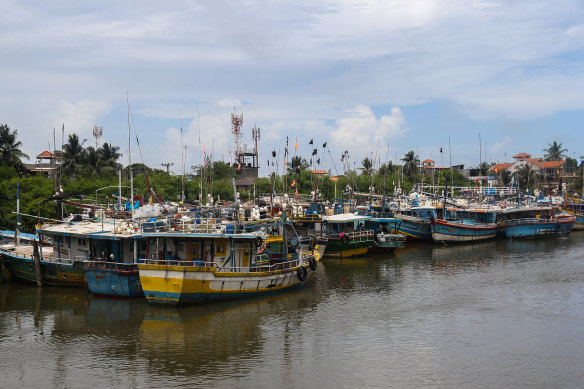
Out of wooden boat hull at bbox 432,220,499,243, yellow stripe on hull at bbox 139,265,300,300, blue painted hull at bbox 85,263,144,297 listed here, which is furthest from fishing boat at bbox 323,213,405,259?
blue painted hull at bbox 85,263,144,297

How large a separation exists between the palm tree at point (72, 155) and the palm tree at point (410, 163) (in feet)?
202

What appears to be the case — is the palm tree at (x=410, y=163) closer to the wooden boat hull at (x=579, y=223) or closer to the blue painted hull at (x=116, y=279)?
the wooden boat hull at (x=579, y=223)

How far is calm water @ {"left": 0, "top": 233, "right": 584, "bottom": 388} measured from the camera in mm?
20156

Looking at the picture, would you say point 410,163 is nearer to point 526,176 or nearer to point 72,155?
point 526,176

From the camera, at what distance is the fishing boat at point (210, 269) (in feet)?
87.4

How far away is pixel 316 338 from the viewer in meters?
24.4

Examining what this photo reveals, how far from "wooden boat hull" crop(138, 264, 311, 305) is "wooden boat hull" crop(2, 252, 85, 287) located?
6369 mm

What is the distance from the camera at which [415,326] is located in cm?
2606

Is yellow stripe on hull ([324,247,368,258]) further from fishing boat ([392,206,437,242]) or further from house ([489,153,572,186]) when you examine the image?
house ([489,153,572,186])

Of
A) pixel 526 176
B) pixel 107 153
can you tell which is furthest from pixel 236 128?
pixel 526 176

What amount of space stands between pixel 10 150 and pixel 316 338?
148 ft

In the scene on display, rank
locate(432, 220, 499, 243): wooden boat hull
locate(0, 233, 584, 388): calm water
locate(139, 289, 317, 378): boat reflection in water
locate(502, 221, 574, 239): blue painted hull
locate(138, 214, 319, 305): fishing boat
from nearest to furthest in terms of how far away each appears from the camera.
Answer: locate(0, 233, 584, 388): calm water, locate(139, 289, 317, 378): boat reflection in water, locate(138, 214, 319, 305): fishing boat, locate(432, 220, 499, 243): wooden boat hull, locate(502, 221, 574, 239): blue painted hull

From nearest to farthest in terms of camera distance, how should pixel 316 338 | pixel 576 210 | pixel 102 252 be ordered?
pixel 316 338 < pixel 102 252 < pixel 576 210

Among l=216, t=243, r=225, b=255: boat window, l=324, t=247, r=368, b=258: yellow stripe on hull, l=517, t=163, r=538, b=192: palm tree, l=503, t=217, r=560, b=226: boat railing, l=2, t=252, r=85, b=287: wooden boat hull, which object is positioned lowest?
l=324, t=247, r=368, b=258: yellow stripe on hull
